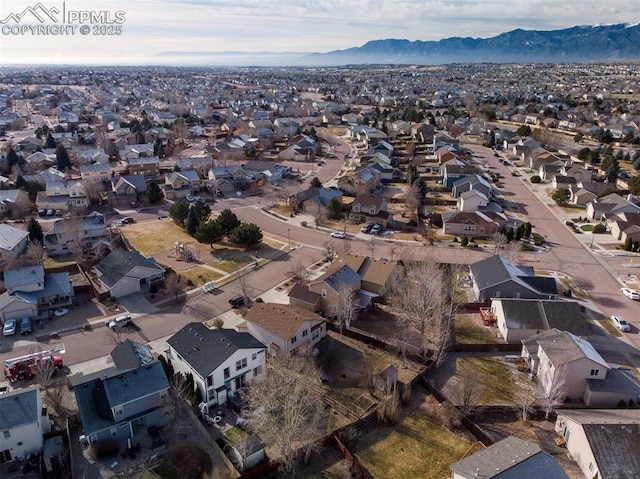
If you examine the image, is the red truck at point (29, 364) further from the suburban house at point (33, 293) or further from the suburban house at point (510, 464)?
the suburban house at point (510, 464)

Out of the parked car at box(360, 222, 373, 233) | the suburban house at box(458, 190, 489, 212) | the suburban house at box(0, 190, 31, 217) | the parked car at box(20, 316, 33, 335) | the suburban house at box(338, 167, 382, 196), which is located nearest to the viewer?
the parked car at box(20, 316, 33, 335)

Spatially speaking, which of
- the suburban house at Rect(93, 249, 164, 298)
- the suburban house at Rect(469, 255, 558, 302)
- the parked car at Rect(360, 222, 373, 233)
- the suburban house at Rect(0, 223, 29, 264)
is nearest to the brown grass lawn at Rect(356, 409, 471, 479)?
the suburban house at Rect(469, 255, 558, 302)

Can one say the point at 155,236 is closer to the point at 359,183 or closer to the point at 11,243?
the point at 11,243

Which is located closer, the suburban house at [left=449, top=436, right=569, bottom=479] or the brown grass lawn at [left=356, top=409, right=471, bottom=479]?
the suburban house at [left=449, top=436, right=569, bottom=479]

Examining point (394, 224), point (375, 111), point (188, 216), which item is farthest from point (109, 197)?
point (375, 111)

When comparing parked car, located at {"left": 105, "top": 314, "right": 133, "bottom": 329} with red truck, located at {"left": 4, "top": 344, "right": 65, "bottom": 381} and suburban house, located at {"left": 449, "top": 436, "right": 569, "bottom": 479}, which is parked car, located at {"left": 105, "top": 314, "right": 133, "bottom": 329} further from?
suburban house, located at {"left": 449, "top": 436, "right": 569, "bottom": 479}

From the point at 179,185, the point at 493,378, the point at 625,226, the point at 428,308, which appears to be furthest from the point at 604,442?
the point at 179,185
